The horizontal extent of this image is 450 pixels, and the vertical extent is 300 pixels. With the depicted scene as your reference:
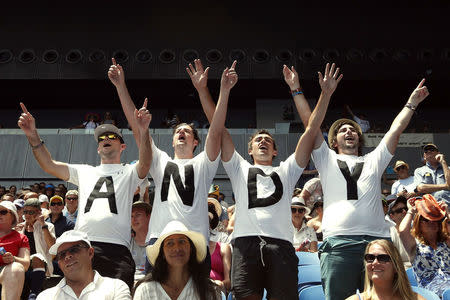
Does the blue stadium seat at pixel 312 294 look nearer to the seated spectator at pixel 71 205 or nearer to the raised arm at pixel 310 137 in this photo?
the raised arm at pixel 310 137

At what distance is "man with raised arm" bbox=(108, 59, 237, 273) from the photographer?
3.49 m

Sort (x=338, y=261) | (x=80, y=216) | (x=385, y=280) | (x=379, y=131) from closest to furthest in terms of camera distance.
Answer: (x=385, y=280) < (x=338, y=261) < (x=80, y=216) < (x=379, y=131)

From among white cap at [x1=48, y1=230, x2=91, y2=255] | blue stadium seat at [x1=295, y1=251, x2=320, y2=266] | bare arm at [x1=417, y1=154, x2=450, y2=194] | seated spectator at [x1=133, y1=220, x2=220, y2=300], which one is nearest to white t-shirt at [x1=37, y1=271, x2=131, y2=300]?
seated spectator at [x1=133, y1=220, x2=220, y2=300]

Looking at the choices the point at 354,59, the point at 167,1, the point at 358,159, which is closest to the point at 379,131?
the point at 354,59

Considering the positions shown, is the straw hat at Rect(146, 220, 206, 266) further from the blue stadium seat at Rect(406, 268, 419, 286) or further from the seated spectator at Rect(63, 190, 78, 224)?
the seated spectator at Rect(63, 190, 78, 224)

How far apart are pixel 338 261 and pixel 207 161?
1.20m

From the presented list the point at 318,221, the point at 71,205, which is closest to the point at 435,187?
the point at 318,221

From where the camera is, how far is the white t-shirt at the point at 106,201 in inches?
140

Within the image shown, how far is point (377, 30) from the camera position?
50.6ft

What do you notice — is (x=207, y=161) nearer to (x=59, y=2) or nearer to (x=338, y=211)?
(x=338, y=211)

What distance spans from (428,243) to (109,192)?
2.59 meters

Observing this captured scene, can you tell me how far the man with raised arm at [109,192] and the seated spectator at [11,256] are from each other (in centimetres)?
82

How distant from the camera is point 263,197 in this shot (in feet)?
11.5

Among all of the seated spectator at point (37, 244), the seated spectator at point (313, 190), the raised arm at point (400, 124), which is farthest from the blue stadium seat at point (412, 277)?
the seated spectator at point (37, 244)
